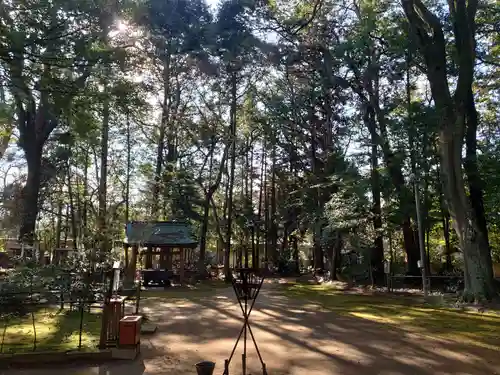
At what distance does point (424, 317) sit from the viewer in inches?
409

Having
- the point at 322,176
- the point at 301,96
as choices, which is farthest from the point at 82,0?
the point at 301,96

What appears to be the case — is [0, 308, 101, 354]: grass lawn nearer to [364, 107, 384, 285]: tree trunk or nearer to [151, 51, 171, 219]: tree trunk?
[364, 107, 384, 285]: tree trunk

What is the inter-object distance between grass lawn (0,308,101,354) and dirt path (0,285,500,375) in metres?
0.91

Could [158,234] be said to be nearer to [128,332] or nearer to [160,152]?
[160,152]

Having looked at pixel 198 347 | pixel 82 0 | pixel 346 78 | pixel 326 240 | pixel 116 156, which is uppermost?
pixel 346 78

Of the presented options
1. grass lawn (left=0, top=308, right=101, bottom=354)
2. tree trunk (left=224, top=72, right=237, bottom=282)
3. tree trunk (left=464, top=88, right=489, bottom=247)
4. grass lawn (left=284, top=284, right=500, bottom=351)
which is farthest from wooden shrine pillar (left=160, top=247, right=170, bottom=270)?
tree trunk (left=464, top=88, right=489, bottom=247)

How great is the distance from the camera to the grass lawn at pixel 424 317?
7980 mm

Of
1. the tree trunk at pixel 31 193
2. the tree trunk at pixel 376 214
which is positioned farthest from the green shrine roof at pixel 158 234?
the tree trunk at pixel 376 214

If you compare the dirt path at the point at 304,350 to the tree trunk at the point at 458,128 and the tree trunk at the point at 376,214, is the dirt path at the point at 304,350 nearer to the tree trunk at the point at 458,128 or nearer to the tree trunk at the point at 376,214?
the tree trunk at the point at 458,128

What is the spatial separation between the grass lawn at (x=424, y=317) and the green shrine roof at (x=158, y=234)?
7.41 meters

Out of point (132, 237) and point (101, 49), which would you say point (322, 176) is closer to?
point (132, 237)

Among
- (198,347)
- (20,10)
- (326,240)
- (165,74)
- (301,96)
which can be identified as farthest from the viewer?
(301,96)

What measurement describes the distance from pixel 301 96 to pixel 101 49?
727 inches

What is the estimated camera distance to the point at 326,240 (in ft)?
68.4
